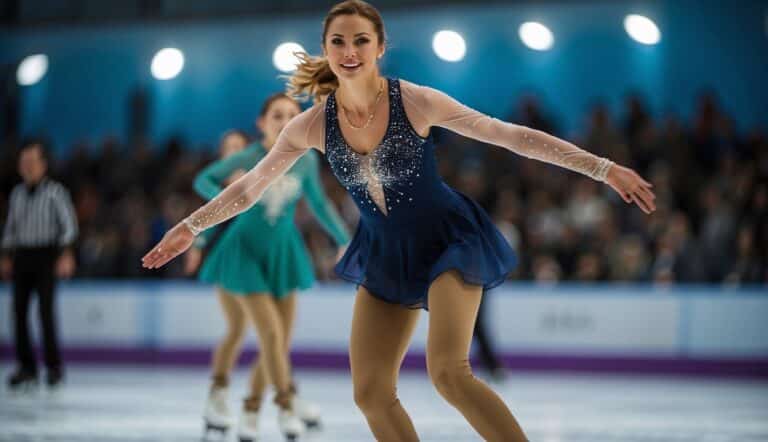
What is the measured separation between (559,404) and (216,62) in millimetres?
10008

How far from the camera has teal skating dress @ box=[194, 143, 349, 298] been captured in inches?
208

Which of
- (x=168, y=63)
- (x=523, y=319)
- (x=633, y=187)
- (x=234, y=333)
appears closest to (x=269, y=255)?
(x=234, y=333)

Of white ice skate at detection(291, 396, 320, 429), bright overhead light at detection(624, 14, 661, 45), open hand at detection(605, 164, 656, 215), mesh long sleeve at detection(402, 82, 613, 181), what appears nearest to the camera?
open hand at detection(605, 164, 656, 215)

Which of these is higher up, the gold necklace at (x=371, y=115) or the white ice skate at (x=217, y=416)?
the gold necklace at (x=371, y=115)

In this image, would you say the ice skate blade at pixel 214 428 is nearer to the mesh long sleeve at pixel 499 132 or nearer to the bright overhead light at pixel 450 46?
the mesh long sleeve at pixel 499 132

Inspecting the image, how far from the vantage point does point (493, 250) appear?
3.37 m

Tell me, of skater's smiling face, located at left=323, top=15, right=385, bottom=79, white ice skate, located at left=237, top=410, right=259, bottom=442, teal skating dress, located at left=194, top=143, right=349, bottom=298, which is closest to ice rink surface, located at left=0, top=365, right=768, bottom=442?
white ice skate, located at left=237, top=410, right=259, bottom=442

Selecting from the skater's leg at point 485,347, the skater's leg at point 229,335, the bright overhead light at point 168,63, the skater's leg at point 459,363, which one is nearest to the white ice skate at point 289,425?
the skater's leg at point 229,335

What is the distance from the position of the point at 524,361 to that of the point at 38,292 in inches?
172

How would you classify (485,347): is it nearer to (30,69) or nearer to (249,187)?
(249,187)

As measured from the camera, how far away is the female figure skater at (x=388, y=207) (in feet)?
10.6

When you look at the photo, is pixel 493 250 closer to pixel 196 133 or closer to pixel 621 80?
pixel 621 80

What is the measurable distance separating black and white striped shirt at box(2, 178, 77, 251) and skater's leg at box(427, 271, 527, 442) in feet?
18.3

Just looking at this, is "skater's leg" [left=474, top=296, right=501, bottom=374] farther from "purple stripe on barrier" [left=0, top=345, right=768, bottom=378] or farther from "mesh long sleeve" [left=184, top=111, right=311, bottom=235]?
"mesh long sleeve" [left=184, top=111, right=311, bottom=235]
